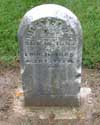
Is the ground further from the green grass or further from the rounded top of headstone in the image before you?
the rounded top of headstone

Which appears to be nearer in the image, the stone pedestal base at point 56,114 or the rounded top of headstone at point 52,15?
the rounded top of headstone at point 52,15

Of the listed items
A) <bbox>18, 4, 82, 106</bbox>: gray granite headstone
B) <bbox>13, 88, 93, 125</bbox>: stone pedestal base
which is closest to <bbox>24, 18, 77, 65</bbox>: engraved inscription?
<bbox>18, 4, 82, 106</bbox>: gray granite headstone

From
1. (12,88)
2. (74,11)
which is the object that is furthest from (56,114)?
(74,11)

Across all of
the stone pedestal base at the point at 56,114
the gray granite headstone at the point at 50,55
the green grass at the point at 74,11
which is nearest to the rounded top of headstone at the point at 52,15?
the gray granite headstone at the point at 50,55

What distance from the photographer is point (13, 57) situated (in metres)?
6.43

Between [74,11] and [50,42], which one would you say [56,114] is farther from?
[74,11]

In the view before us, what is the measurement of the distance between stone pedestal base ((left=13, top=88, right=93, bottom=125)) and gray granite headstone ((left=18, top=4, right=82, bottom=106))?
7 centimetres

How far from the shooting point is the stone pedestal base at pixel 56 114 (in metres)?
5.07

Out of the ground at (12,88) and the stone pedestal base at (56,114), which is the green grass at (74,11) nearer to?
the ground at (12,88)

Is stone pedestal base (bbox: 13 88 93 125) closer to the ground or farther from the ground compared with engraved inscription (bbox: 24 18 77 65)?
closer to the ground

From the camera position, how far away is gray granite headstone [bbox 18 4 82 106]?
4828mm

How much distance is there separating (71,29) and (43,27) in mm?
302

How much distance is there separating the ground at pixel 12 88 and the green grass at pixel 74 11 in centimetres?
23

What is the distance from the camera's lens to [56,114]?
203 inches
